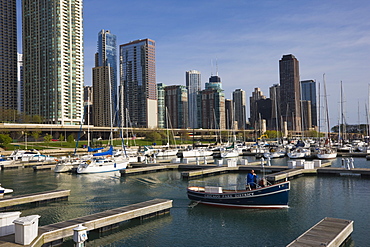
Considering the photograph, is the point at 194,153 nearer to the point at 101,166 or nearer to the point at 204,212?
the point at 101,166

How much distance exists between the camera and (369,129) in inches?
4272

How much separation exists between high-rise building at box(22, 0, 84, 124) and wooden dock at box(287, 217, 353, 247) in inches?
6390

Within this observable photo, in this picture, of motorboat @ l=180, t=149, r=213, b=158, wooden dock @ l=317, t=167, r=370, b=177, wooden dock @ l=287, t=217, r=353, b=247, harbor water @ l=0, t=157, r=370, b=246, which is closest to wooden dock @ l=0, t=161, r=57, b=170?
harbor water @ l=0, t=157, r=370, b=246

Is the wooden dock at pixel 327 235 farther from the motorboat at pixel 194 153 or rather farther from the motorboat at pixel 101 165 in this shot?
the motorboat at pixel 194 153

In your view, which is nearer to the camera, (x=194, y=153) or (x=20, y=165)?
(x=20, y=165)

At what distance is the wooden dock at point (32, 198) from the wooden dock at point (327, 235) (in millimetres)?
21224

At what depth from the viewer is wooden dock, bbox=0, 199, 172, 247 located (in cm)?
1619

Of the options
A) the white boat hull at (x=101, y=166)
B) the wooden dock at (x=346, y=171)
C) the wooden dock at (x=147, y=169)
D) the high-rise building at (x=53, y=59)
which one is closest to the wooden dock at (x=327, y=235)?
the wooden dock at (x=346, y=171)

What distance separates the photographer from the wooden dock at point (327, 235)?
1461cm

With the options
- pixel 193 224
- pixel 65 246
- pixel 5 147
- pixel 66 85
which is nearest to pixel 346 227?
pixel 193 224

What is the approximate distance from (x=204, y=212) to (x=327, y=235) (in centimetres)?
1075

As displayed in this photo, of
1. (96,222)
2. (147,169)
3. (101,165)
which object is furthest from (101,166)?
(96,222)

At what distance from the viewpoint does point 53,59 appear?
163 m

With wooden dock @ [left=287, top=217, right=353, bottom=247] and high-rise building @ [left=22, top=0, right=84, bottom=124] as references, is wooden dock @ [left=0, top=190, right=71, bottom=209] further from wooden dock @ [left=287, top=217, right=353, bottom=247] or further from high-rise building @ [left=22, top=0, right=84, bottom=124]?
high-rise building @ [left=22, top=0, right=84, bottom=124]
